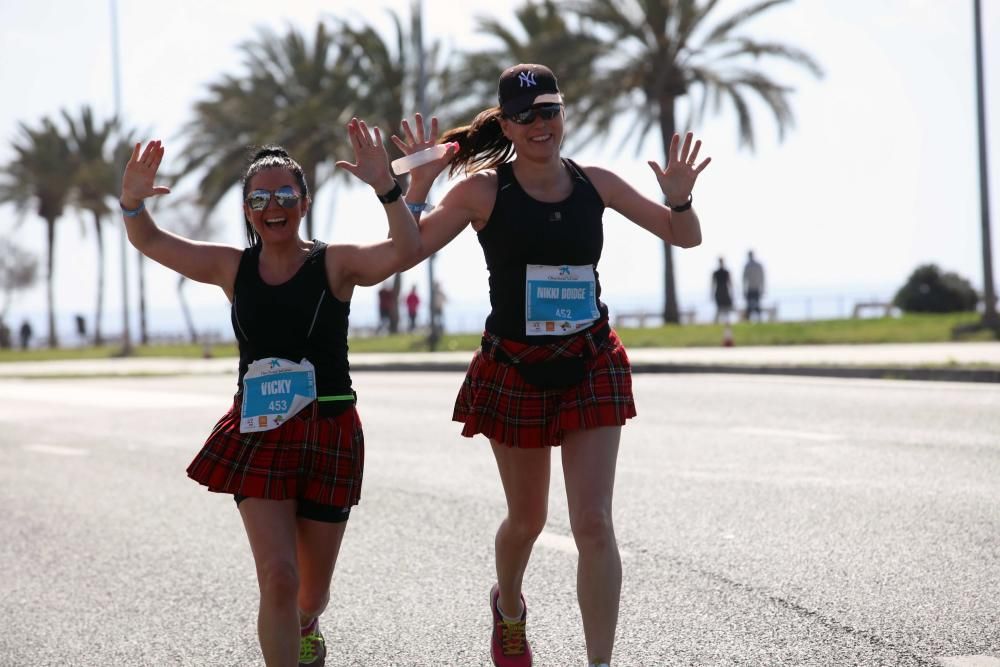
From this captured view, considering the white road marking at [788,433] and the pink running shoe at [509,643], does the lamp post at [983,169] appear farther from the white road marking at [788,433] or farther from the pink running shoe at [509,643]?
the pink running shoe at [509,643]

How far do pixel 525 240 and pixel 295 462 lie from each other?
1.03m

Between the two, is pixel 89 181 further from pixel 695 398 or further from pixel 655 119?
pixel 695 398

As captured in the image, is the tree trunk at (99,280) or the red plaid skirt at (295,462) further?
the tree trunk at (99,280)

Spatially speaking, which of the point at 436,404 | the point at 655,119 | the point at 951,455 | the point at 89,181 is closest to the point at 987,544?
the point at 951,455

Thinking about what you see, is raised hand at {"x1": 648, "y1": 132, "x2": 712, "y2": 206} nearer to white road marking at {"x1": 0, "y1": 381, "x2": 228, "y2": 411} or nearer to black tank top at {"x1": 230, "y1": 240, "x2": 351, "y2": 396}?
black tank top at {"x1": 230, "y1": 240, "x2": 351, "y2": 396}

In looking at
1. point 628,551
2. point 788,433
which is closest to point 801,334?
point 788,433

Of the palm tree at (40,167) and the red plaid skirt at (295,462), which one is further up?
the palm tree at (40,167)

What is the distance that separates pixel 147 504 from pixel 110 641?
370cm

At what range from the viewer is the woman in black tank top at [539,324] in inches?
170

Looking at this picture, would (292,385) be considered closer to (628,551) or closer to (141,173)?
(141,173)

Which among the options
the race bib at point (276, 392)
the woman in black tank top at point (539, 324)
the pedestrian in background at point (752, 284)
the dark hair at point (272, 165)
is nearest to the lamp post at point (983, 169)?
the pedestrian in background at point (752, 284)

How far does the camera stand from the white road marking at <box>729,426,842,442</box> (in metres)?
10.8

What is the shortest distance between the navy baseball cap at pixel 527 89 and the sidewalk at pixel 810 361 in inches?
471

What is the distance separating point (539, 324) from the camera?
4.37 m
